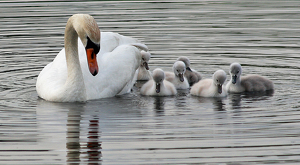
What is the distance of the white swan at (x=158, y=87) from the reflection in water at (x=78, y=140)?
181 cm

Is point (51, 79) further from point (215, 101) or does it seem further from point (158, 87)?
point (215, 101)

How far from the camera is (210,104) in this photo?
1053 centimetres

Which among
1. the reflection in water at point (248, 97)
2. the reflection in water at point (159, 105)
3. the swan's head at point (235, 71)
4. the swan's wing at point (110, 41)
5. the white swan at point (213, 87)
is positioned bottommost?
the reflection in water at point (159, 105)

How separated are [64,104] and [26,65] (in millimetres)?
3853

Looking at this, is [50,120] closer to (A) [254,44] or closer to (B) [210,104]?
(B) [210,104]

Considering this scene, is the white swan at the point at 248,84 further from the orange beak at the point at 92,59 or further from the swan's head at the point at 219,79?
the orange beak at the point at 92,59

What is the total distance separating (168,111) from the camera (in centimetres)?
995

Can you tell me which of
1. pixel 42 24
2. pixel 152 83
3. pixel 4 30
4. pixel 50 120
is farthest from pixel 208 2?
pixel 50 120

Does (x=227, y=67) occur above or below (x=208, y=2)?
below

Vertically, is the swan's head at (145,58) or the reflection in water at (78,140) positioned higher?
the swan's head at (145,58)

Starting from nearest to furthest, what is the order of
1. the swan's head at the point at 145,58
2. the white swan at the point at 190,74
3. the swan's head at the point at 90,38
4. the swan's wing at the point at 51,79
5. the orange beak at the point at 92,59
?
the swan's head at the point at 90,38, the orange beak at the point at 92,59, the swan's wing at the point at 51,79, the white swan at the point at 190,74, the swan's head at the point at 145,58

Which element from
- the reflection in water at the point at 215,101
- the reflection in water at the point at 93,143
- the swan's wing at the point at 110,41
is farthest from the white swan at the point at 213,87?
the reflection in water at the point at 93,143

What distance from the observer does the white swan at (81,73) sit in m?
10.6

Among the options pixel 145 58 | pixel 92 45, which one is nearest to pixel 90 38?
pixel 92 45
